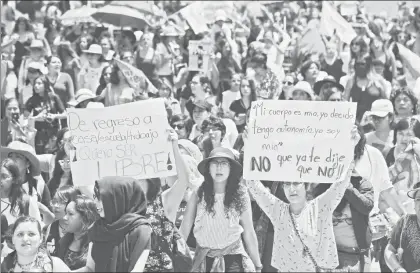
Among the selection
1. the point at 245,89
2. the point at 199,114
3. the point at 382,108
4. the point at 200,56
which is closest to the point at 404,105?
the point at 382,108

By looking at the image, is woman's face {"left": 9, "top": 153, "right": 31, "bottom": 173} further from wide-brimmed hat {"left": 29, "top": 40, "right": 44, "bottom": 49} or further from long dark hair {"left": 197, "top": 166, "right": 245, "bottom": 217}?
wide-brimmed hat {"left": 29, "top": 40, "right": 44, "bottom": 49}

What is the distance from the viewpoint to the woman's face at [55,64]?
1608 cm

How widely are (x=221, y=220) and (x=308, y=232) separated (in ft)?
2.12

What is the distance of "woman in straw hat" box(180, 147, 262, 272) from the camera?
9781 millimetres

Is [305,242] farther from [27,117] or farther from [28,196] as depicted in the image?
[27,117]

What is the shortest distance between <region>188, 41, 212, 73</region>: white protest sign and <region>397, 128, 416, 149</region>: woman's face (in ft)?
16.6

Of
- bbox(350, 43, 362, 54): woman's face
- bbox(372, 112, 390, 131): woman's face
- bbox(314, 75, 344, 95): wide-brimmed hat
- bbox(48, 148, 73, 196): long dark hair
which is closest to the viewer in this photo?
bbox(48, 148, 73, 196): long dark hair

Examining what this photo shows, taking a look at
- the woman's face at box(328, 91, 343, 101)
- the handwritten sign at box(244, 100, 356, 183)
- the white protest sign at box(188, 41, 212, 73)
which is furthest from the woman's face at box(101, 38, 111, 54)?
the handwritten sign at box(244, 100, 356, 183)

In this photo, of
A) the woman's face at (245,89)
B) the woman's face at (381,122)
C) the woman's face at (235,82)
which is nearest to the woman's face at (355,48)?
the woman's face at (235,82)

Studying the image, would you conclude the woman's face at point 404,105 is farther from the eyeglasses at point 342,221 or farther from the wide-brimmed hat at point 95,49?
the wide-brimmed hat at point 95,49

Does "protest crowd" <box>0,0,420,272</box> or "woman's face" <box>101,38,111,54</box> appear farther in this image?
"woman's face" <box>101,38,111,54</box>

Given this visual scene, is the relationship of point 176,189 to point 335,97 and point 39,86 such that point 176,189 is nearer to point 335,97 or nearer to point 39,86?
point 335,97

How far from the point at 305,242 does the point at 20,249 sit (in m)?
2.27

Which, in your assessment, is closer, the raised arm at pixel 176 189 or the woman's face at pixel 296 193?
the raised arm at pixel 176 189
